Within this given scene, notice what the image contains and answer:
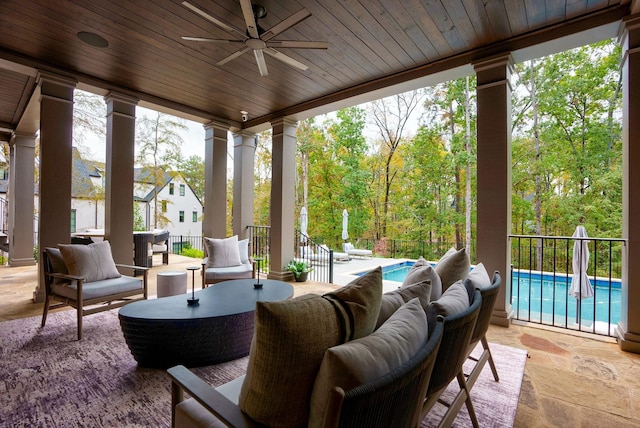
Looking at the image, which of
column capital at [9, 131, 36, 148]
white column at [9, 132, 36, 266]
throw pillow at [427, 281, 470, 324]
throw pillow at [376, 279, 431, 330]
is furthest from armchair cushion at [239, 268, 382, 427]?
column capital at [9, 131, 36, 148]

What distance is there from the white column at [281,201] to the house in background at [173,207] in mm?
10396

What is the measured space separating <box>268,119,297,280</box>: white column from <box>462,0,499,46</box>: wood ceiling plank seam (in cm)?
340

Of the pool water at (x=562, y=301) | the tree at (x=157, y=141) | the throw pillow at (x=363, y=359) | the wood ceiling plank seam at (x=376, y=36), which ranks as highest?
the tree at (x=157, y=141)

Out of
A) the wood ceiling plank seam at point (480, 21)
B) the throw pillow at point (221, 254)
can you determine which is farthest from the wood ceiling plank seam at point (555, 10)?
the throw pillow at point (221, 254)

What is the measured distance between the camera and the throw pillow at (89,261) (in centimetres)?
326

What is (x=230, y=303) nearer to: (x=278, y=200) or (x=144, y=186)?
(x=278, y=200)

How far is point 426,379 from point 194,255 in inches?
436

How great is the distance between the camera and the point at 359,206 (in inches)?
555

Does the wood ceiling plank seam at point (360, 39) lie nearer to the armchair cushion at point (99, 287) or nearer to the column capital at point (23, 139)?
the armchair cushion at point (99, 287)

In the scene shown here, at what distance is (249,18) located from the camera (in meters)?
2.68

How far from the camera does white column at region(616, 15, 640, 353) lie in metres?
2.83

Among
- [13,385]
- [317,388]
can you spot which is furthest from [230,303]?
[317,388]

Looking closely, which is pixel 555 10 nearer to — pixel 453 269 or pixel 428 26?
pixel 428 26

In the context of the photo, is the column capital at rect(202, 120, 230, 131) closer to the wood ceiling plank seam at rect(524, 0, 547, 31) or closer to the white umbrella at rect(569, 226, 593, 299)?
the wood ceiling plank seam at rect(524, 0, 547, 31)
